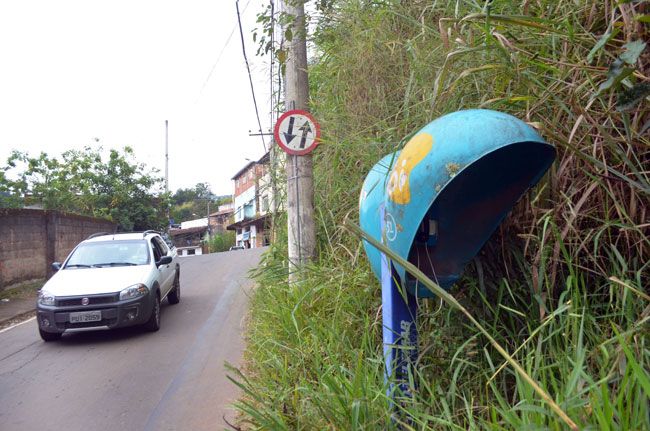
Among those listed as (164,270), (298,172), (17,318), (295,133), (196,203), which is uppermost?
(196,203)

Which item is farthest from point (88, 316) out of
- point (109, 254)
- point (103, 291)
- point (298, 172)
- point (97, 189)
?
point (97, 189)

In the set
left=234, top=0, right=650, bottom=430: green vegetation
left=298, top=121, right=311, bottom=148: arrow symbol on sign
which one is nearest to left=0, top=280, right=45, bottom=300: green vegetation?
left=298, top=121, right=311, bottom=148: arrow symbol on sign

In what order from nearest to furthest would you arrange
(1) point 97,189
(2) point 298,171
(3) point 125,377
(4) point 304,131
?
1. (3) point 125,377
2. (4) point 304,131
3. (2) point 298,171
4. (1) point 97,189

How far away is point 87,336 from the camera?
8.62 metres

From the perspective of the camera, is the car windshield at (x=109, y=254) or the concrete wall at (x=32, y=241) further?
the concrete wall at (x=32, y=241)

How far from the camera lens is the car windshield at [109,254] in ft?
29.6

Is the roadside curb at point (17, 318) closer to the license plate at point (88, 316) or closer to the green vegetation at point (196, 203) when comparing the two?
the license plate at point (88, 316)

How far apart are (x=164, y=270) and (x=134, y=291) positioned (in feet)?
6.02

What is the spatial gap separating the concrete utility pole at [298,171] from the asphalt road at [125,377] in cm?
160

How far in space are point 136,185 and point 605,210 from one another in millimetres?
29547

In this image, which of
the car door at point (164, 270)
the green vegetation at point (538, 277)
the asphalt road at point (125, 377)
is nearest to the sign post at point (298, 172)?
the asphalt road at point (125, 377)

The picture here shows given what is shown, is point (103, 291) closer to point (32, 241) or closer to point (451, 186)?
point (451, 186)

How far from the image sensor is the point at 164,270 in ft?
32.5

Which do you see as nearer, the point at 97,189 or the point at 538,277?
the point at 538,277
